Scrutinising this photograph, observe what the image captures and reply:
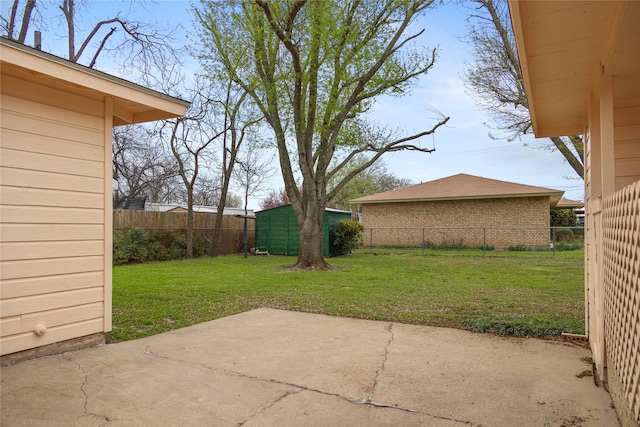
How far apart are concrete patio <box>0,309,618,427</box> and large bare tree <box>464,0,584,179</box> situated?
10009 millimetres

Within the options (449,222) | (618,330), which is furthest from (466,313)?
(449,222)

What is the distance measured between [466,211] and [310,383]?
60.9 feet

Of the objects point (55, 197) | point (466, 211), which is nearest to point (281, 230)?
point (466, 211)

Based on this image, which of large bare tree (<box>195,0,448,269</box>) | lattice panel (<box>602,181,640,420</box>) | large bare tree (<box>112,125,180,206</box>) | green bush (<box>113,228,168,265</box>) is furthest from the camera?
large bare tree (<box>112,125,180,206</box>)

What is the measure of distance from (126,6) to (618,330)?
1286cm

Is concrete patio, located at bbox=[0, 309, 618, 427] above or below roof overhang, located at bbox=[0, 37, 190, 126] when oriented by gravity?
below

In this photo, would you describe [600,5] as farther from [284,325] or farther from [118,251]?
[118,251]

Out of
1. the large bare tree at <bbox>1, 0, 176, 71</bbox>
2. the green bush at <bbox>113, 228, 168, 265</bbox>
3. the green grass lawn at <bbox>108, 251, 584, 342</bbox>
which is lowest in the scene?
the green grass lawn at <bbox>108, 251, 584, 342</bbox>

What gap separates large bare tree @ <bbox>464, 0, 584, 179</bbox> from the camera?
38.5 ft


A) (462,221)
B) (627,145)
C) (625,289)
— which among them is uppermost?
(627,145)

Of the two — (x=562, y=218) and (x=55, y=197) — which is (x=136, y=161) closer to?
(x=55, y=197)

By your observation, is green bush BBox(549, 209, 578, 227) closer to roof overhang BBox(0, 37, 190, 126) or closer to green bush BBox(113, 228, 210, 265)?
green bush BBox(113, 228, 210, 265)

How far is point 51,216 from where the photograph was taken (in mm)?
3629

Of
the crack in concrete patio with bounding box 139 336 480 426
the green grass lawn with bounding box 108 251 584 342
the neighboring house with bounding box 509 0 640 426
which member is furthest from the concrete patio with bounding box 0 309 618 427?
the green grass lawn with bounding box 108 251 584 342
